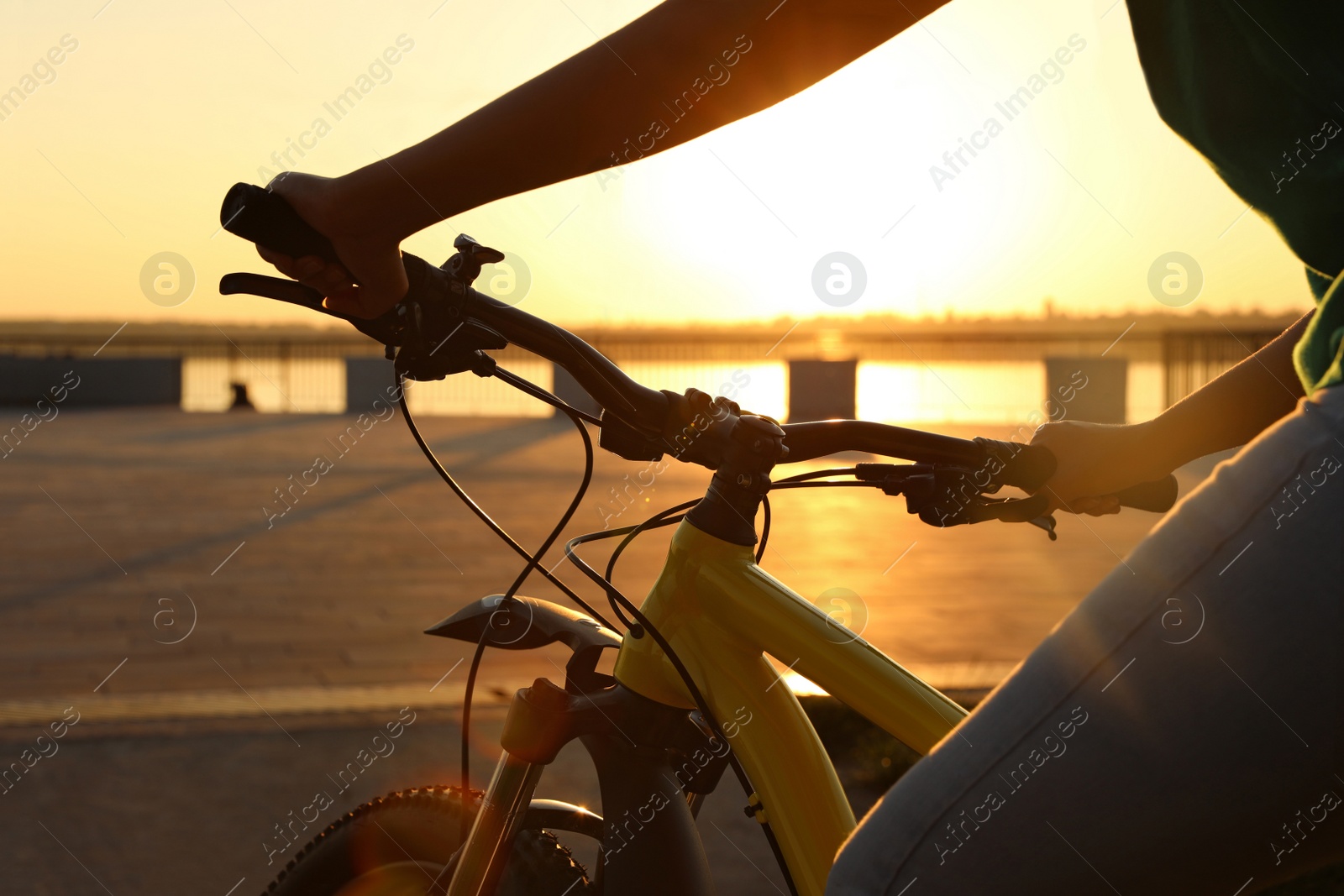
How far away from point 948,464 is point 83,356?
28.4 metres

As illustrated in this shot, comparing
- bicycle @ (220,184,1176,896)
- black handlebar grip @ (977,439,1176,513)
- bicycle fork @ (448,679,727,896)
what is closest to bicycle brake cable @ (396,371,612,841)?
bicycle @ (220,184,1176,896)

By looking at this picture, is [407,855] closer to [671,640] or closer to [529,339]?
[671,640]

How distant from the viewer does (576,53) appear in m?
1.11

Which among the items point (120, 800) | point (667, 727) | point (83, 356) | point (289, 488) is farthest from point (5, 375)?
point (667, 727)

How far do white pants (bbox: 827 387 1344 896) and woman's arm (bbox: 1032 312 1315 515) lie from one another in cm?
65

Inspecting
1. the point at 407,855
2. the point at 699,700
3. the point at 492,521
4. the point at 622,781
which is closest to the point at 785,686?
the point at 699,700

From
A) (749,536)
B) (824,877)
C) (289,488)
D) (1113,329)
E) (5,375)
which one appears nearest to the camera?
(824,877)

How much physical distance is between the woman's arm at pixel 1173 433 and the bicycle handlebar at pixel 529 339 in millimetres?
42

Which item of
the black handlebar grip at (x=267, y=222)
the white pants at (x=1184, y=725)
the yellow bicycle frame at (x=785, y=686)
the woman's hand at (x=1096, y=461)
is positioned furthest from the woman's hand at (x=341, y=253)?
the woman's hand at (x=1096, y=461)

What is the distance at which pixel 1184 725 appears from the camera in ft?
3.13

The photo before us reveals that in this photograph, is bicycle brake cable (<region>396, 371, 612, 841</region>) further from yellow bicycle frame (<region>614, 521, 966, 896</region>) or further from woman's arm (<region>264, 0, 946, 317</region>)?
woman's arm (<region>264, 0, 946, 317</region>)

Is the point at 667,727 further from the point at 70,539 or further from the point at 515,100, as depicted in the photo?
the point at 70,539

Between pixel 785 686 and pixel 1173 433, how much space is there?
662mm

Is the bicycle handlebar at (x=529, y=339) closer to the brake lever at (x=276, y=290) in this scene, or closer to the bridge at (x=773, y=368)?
the brake lever at (x=276, y=290)
